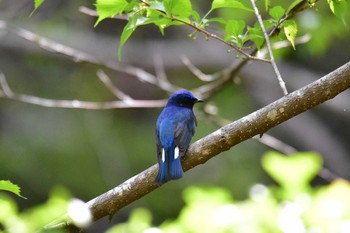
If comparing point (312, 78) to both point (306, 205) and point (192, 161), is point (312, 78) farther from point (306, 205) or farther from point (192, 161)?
point (306, 205)

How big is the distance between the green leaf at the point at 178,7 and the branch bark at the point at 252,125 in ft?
1.87

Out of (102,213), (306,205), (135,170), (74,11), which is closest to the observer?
(306,205)

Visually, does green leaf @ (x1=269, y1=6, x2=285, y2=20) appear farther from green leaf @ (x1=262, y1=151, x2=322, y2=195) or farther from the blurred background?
the blurred background

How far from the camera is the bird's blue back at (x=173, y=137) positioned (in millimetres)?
3947

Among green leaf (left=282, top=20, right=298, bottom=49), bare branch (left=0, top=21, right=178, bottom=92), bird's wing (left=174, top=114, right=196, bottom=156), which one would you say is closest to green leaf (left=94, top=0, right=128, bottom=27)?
green leaf (left=282, top=20, right=298, bottom=49)

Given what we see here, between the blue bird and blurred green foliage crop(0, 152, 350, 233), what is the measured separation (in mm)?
712

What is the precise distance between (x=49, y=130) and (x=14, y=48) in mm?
1088

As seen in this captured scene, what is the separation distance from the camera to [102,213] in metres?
3.45

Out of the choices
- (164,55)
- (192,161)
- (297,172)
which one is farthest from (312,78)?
(297,172)

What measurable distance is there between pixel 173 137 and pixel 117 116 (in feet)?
14.7

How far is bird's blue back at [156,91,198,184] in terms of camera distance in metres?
3.95

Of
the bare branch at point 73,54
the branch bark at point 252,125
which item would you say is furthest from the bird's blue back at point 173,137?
the bare branch at point 73,54

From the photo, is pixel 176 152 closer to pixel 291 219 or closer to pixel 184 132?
pixel 184 132

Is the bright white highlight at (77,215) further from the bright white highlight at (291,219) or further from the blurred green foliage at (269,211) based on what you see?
the bright white highlight at (291,219)
